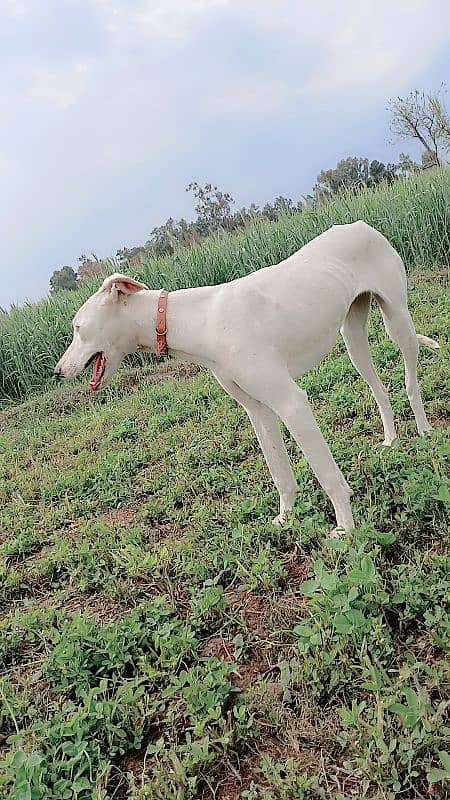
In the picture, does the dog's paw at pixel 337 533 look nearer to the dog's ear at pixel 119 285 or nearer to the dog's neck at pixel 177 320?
the dog's neck at pixel 177 320

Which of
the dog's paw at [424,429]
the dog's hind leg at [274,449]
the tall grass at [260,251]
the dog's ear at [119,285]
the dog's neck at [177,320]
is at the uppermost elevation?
the dog's ear at [119,285]

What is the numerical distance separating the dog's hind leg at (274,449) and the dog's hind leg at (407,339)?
953mm

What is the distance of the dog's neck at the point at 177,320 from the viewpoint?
302 cm

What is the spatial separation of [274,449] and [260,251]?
6494 millimetres

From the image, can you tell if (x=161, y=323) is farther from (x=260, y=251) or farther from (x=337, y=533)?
(x=260, y=251)

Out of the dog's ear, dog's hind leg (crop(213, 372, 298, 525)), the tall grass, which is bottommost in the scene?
dog's hind leg (crop(213, 372, 298, 525))

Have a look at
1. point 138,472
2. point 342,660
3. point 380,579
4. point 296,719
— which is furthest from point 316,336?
point 138,472

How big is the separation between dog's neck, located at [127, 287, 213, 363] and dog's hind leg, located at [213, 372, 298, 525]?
410 mm

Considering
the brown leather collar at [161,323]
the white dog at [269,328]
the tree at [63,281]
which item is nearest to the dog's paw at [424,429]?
the white dog at [269,328]

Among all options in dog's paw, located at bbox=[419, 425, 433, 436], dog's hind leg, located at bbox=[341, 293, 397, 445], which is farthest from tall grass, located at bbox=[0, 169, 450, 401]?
dog's paw, located at bbox=[419, 425, 433, 436]

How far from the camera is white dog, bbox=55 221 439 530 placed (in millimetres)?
2904

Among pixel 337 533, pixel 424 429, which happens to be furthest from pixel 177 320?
pixel 424 429

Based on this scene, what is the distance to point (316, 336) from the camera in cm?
314

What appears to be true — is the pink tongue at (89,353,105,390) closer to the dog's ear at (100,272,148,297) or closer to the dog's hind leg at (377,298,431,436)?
the dog's ear at (100,272,148,297)
